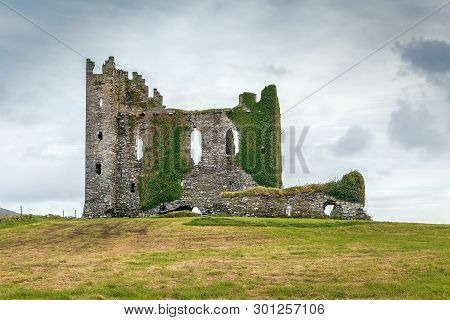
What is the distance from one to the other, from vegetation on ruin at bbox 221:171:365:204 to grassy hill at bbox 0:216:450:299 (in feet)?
20.8

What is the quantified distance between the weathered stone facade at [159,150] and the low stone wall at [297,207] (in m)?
6.03

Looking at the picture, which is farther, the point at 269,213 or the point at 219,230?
the point at 269,213

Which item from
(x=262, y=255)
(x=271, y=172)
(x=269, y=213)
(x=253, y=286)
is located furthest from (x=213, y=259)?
(x=271, y=172)

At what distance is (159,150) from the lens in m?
60.8

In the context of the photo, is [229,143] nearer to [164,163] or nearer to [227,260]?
[164,163]

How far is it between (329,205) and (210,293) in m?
29.7

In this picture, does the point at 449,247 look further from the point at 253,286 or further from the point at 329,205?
the point at 329,205

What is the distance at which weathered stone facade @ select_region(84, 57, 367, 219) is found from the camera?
5891 cm

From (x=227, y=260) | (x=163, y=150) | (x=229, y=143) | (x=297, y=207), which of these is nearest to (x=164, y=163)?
(x=163, y=150)

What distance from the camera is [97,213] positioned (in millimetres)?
58812

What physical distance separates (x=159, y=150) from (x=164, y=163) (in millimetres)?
1257

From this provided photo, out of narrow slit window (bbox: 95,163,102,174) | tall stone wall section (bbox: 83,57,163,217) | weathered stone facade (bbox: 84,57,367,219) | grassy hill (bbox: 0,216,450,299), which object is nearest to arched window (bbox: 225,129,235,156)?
weathered stone facade (bbox: 84,57,367,219)

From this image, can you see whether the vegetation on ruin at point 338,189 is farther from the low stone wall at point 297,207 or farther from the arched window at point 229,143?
the arched window at point 229,143

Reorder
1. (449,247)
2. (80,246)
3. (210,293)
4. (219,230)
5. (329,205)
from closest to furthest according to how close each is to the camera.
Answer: (210,293) < (449,247) < (80,246) < (219,230) < (329,205)
